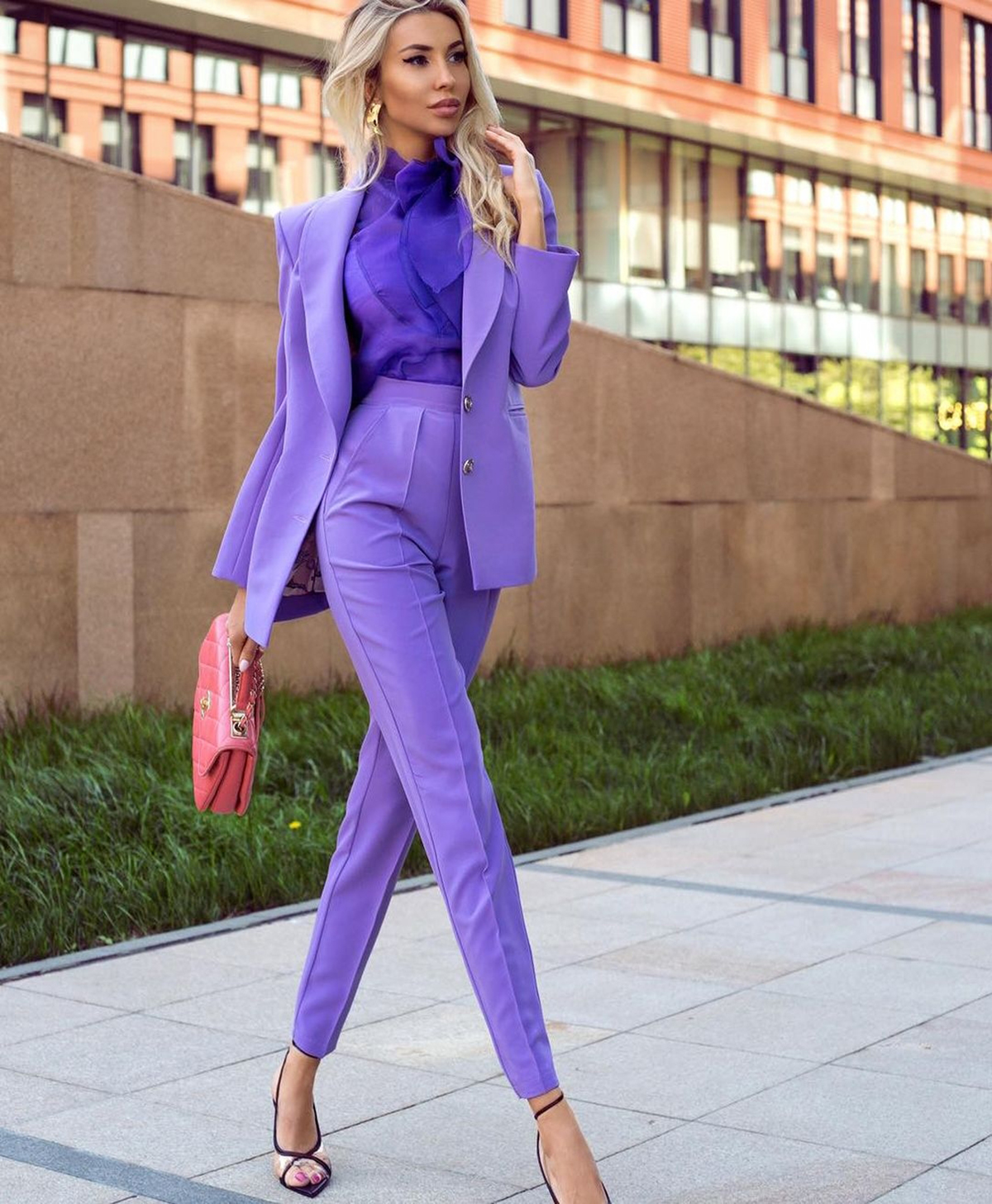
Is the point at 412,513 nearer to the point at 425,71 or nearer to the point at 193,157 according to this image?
the point at 425,71

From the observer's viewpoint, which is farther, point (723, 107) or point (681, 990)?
point (723, 107)

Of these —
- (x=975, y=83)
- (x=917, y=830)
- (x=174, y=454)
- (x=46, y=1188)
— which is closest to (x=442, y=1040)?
(x=46, y=1188)

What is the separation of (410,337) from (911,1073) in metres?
1.89

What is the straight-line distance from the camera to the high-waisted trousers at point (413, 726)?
311 cm

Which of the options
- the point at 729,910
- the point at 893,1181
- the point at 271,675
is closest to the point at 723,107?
the point at 271,675

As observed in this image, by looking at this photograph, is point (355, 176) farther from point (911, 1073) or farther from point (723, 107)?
point (723, 107)

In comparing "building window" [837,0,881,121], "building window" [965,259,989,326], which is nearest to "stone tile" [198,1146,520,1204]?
"building window" [837,0,881,121]

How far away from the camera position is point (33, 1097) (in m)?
3.86

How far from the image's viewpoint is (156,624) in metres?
8.97

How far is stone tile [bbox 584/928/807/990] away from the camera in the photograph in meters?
4.90

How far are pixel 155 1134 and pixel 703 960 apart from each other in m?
1.87

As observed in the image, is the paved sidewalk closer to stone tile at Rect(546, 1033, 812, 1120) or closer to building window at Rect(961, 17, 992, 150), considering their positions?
stone tile at Rect(546, 1033, 812, 1120)

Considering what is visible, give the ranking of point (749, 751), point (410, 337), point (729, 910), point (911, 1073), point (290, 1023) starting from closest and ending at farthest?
point (410, 337), point (911, 1073), point (290, 1023), point (729, 910), point (749, 751)

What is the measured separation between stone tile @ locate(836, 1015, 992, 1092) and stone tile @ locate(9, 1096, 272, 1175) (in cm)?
131
